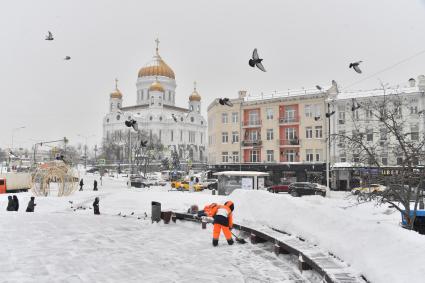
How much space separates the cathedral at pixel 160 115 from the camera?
117 metres

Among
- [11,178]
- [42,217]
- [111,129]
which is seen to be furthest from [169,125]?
[42,217]

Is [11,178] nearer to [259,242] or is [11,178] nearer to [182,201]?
[182,201]

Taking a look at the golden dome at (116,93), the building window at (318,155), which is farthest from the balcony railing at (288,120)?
the golden dome at (116,93)

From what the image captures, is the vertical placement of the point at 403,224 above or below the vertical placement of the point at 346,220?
below

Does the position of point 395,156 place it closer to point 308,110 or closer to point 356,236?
point 356,236

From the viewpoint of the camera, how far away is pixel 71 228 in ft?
49.9

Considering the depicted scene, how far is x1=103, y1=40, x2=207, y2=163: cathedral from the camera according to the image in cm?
11700

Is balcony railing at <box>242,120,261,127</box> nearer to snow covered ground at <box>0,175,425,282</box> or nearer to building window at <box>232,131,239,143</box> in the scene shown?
building window at <box>232,131,239,143</box>

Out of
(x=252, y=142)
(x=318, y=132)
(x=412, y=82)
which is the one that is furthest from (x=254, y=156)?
(x=412, y=82)

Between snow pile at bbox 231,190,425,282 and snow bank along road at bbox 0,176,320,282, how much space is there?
0.98m

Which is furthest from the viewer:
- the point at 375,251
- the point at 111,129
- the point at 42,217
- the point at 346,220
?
the point at 111,129

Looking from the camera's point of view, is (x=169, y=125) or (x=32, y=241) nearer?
(x=32, y=241)

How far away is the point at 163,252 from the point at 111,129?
112 metres

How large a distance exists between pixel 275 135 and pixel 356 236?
45988mm
